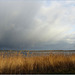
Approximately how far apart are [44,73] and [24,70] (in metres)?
1.43

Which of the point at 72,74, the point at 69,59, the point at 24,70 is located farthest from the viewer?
the point at 69,59

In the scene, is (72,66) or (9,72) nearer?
(9,72)

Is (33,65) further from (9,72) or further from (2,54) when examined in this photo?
(2,54)

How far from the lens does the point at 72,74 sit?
7.61 m

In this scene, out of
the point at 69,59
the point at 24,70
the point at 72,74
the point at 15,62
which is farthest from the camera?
the point at 69,59

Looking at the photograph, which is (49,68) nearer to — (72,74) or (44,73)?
(44,73)

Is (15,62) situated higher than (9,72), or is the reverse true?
(15,62)

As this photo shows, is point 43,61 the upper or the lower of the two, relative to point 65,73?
upper

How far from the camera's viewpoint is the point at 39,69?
846 centimetres

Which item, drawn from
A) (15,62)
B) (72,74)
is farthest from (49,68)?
(15,62)

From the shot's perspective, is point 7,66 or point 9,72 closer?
point 9,72

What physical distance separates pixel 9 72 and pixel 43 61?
2.77m

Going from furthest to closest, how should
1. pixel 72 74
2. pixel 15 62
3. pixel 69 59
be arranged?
pixel 69 59, pixel 15 62, pixel 72 74

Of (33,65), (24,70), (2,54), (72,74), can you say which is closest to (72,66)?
(72,74)
